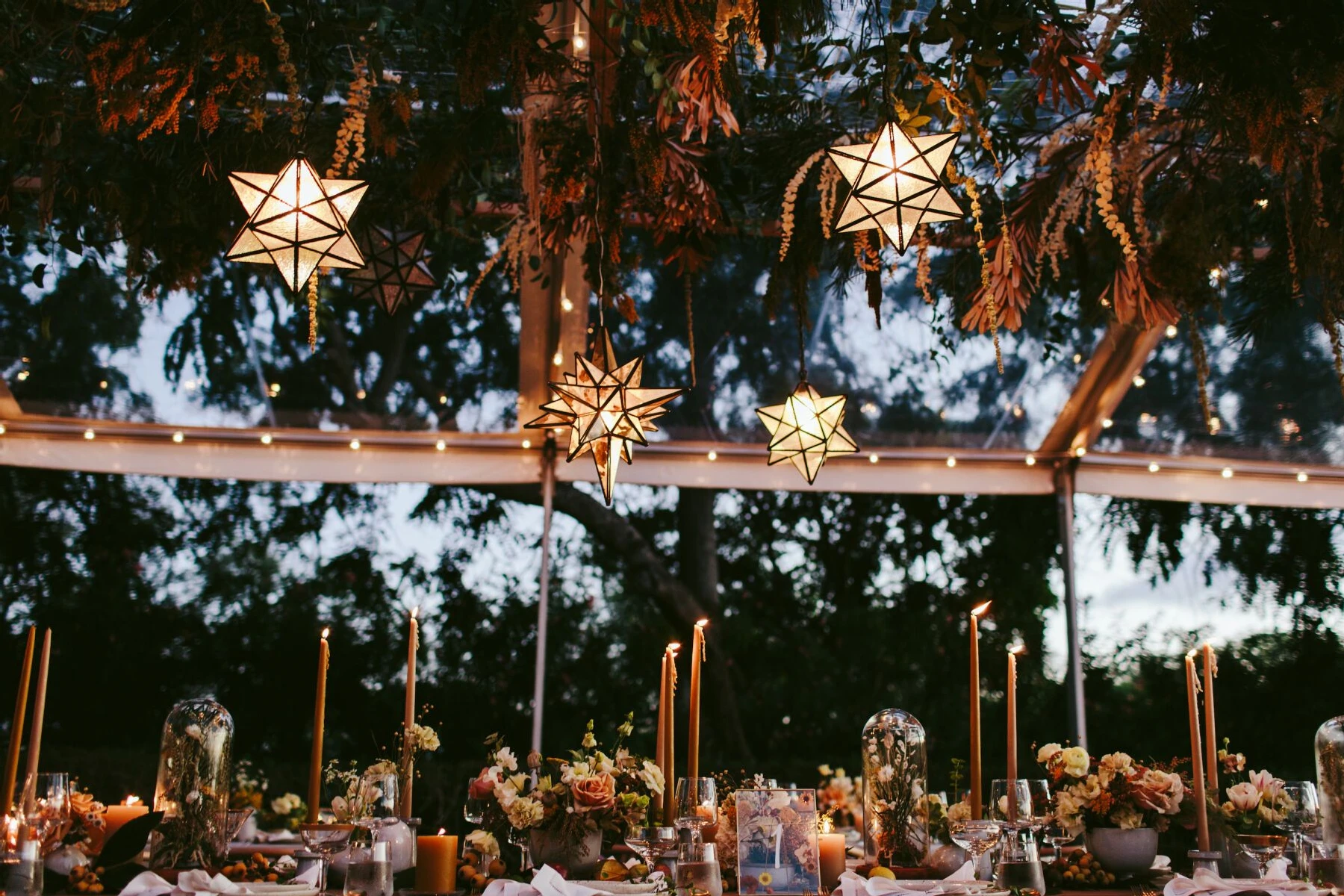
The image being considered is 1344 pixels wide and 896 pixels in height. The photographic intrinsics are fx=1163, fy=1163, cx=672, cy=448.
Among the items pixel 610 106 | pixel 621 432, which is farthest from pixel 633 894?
pixel 610 106

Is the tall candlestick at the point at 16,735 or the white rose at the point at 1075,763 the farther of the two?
the white rose at the point at 1075,763

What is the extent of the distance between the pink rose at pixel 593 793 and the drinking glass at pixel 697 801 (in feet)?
0.45

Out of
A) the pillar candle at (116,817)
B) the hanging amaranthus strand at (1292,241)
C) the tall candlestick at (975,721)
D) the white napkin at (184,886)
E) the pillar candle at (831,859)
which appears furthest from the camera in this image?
the pillar candle at (116,817)

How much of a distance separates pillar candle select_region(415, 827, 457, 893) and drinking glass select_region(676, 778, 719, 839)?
45cm

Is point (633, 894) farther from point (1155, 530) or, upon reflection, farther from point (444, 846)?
point (1155, 530)

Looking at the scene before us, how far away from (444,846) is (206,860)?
0.48 m

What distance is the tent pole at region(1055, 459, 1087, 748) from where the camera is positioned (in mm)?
5305

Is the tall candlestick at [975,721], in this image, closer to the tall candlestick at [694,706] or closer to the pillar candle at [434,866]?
the tall candlestick at [694,706]

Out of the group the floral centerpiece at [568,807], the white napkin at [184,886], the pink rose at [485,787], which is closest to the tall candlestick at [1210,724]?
the floral centerpiece at [568,807]

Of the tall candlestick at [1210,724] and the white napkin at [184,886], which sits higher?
the tall candlestick at [1210,724]

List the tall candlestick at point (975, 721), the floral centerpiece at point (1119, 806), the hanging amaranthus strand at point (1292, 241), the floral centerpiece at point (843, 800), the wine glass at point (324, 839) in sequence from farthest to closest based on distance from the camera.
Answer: the floral centerpiece at point (843, 800) < the hanging amaranthus strand at point (1292, 241) < the floral centerpiece at point (1119, 806) < the tall candlestick at point (975, 721) < the wine glass at point (324, 839)

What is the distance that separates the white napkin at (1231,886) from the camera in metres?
2.07

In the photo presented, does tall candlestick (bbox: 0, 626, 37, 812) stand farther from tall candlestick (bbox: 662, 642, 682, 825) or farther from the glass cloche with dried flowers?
tall candlestick (bbox: 662, 642, 682, 825)

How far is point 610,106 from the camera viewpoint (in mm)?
3232
